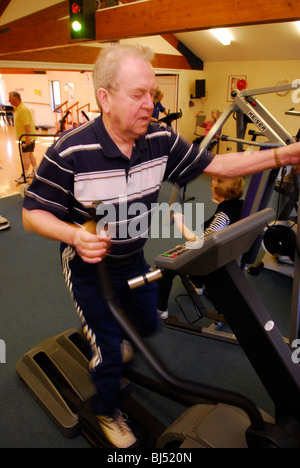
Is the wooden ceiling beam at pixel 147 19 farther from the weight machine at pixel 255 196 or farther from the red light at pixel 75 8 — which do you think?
the weight machine at pixel 255 196

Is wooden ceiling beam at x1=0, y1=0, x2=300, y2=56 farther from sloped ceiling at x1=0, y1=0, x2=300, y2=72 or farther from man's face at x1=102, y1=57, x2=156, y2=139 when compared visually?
man's face at x1=102, y1=57, x2=156, y2=139

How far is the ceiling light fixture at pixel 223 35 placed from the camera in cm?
720

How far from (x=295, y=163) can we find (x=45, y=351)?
179 cm

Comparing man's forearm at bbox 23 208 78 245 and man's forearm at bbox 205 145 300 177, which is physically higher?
man's forearm at bbox 205 145 300 177

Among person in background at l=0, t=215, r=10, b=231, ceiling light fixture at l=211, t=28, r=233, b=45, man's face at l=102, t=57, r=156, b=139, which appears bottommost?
person in background at l=0, t=215, r=10, b=231

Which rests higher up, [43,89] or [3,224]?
[43,89]

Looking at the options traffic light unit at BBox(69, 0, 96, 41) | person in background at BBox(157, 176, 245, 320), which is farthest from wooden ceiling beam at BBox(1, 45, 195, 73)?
person in background at BBox(157, 176, 245, 320)

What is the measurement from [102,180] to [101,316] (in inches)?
22.8

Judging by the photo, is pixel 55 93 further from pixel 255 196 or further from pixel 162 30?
pixel 255 196

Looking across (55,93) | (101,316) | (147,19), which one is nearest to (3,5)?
(147,19)

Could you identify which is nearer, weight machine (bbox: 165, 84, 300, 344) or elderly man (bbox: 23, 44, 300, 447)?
elderly man (bbox: 23, 44, 300, 447)

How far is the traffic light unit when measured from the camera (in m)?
5.02

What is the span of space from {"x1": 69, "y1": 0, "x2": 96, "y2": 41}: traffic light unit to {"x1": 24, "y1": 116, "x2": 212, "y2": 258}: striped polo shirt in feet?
15.4

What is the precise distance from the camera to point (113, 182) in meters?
1.33
